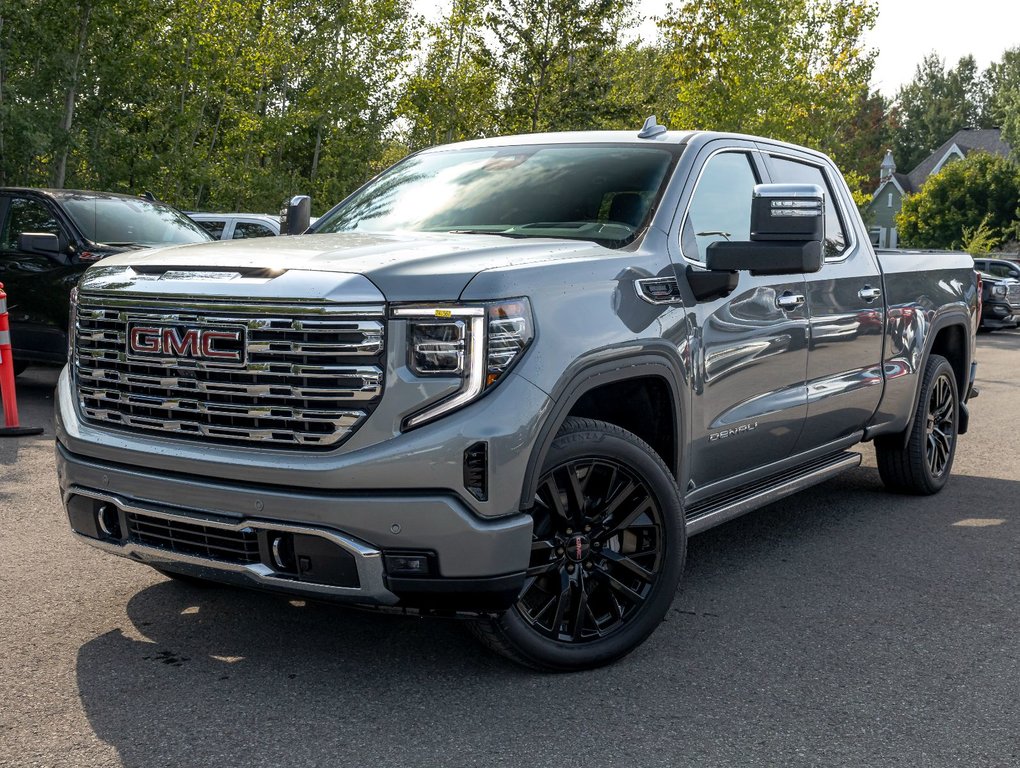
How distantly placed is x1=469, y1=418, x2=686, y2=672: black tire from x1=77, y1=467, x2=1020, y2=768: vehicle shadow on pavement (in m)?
0.13

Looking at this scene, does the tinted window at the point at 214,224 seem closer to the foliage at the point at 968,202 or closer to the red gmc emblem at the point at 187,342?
the red gmc emblem at the point at 187,342

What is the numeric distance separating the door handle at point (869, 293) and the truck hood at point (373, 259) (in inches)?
86.9

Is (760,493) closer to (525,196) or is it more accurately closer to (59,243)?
(525,196)

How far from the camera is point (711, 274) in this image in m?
4.61

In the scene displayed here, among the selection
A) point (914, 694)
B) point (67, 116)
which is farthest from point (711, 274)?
point (67, 116)

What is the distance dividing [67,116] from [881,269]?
702 inches

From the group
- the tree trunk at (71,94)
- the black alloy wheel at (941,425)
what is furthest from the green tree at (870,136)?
the black alloy wheel at (941,425)

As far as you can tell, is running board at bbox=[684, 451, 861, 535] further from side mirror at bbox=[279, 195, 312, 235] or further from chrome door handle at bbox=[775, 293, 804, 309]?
side mirror at bbox=[279, 195, 312, 235]

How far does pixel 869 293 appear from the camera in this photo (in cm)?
616

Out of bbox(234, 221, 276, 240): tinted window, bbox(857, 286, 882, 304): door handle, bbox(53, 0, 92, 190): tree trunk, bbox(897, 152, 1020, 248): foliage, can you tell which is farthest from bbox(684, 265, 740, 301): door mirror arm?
bbox(897, 152, 1020, 248): foliage

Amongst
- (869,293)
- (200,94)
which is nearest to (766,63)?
(200,94)

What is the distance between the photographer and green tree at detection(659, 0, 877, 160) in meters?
28.2

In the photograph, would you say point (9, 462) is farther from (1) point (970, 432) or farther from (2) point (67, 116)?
(2) point (67, 116)

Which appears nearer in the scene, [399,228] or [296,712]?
[296,712]
